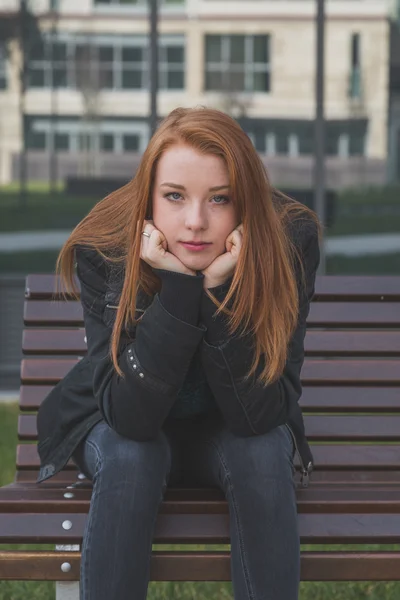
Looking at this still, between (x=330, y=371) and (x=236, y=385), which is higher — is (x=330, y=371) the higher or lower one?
the lower one

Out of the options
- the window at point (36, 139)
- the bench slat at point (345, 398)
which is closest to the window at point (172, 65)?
the window at point (36, 139)

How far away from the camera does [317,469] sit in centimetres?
335

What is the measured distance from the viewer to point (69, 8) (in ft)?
24.7

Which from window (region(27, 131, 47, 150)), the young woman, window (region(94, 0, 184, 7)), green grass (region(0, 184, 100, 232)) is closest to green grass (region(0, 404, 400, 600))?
the young woman

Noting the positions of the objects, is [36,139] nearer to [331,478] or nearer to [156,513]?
[331,478]

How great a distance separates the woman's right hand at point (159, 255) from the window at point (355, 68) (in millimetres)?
4999

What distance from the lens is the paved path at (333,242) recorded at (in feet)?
24.8

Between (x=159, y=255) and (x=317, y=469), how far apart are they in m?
0.87

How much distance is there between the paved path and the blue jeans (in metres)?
4.79

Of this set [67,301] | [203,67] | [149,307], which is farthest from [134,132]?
[149,307]

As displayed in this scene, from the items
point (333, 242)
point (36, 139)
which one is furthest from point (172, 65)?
point (333, 242)

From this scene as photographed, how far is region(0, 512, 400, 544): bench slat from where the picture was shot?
2.79 meters

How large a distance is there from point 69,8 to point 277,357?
520 cm

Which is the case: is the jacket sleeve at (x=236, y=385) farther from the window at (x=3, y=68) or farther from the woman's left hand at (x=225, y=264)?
the window at (x=3, y=68)
